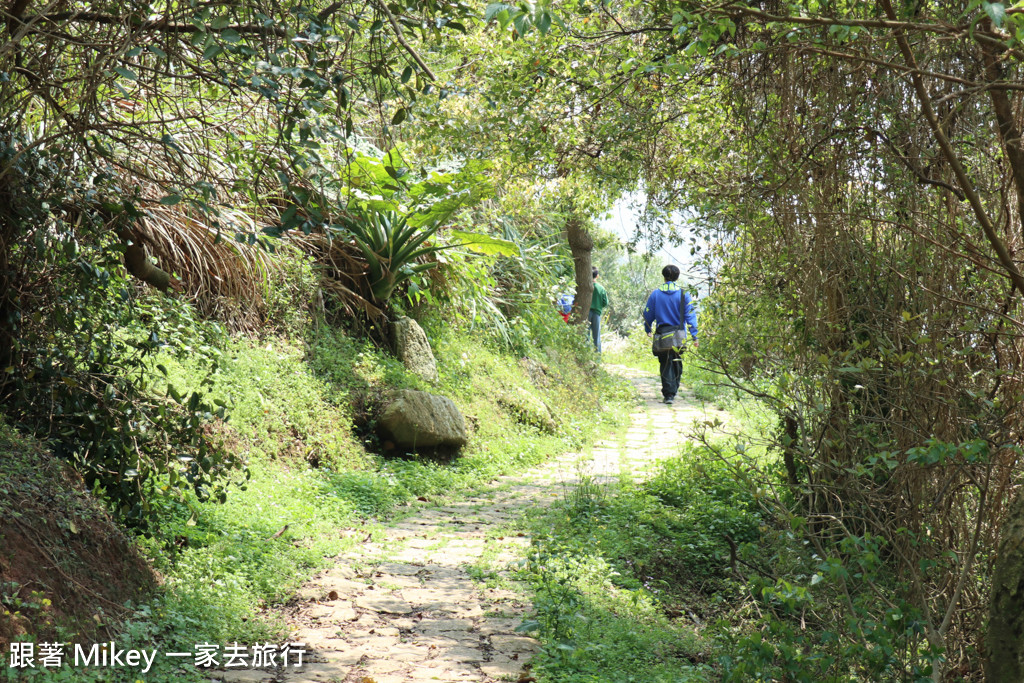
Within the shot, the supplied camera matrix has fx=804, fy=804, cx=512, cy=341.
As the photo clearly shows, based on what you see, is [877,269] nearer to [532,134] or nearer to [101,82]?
[532,134]

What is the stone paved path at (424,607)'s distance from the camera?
12.8 ft

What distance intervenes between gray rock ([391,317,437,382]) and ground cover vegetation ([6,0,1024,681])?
1218 mm

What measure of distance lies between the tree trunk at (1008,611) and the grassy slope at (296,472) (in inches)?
129

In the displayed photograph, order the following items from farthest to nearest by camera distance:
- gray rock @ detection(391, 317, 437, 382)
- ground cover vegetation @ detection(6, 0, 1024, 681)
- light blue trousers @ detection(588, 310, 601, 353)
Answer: light blue trousers @ detection(588, 310, 601, 353) → gray rock @ detection(391, 317, 437, 382) → ground cover vegetation @ detection(6, 0, 1024, 681)

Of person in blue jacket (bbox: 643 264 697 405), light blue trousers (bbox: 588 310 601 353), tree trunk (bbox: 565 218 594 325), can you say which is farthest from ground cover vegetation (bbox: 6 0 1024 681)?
light blue trousers (bbox: 588 310 601 353)

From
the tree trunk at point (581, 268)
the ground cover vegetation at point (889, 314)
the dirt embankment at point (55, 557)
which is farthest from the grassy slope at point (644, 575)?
the tree trunk at point (581, 268)

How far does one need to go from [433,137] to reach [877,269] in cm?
484

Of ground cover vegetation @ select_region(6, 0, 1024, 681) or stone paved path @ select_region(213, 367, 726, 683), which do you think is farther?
stone paved path @ select_region(213, 367, 726, 683)

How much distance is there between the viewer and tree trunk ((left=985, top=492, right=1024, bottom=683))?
319cm

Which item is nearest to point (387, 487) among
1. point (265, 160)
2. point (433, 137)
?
point (433, 137)

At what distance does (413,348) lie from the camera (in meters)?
9.45

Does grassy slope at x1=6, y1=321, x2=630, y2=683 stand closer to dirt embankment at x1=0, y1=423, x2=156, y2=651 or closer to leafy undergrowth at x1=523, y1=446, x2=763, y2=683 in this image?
dirt embankment at x1=0, y1=423, x2=156, y2=651

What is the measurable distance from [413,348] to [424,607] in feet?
16.3

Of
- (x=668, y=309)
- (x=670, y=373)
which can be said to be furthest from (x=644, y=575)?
(x=670, y=373)
